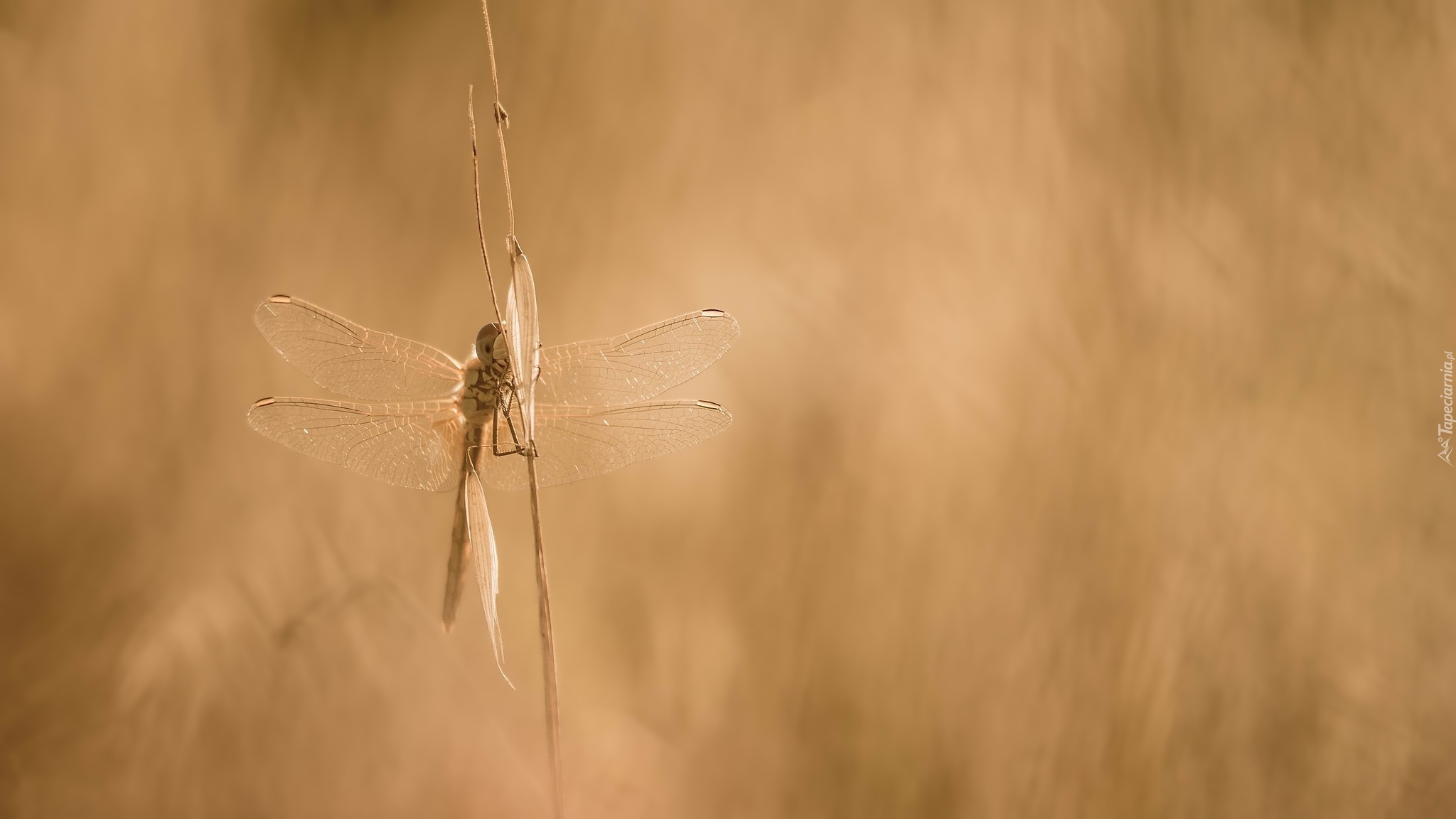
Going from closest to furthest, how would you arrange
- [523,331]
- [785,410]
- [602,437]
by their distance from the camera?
[523,331]
[602,437]
[785,410]

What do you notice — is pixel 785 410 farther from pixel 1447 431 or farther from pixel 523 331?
pixel 1447 431

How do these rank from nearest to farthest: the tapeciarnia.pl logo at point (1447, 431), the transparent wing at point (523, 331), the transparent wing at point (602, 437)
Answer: the transparent wing at point (523, 331)
the transparent wing at point (602, 437)
the tapeciarnia.pl logo at point (1447, 431)

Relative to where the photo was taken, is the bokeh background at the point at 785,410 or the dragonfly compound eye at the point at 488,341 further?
the bokeh background at the point at 785,410

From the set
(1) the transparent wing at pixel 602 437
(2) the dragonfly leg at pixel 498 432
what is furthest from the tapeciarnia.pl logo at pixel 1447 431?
(2) the dragonfly leg at pixel 498 432

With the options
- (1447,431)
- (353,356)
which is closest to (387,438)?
(353,356)

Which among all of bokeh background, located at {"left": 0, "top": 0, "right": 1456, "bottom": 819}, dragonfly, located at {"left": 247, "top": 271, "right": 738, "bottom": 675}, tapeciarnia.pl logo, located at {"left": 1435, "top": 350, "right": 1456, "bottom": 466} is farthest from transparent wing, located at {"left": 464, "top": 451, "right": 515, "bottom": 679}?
tapeciarnia.pl logo, located at {"left": 1435, "top": 350, "right": 1456, "bottom": 466}

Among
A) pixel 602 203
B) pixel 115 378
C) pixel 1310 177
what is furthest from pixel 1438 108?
pixel 115 378

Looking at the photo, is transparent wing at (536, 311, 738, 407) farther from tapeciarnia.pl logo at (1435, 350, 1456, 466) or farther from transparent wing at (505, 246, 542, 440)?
tapeciarnia.pl logo at (1435, 350, 1456, 466)

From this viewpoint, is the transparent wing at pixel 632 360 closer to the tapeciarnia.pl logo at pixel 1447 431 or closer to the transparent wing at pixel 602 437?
the transparent wing at pixel 602 437
